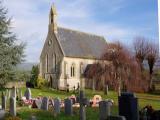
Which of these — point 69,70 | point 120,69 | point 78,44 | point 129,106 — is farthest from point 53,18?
point 129,106

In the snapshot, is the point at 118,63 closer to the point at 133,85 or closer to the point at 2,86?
the point at 133,85

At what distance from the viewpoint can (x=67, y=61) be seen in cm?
4312

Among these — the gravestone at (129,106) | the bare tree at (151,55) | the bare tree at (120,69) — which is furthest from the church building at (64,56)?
the gravestone at (129,106)

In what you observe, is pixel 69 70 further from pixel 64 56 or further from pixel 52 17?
pixel 52 17

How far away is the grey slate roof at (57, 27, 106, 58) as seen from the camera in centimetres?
4341

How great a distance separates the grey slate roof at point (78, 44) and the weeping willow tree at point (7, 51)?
22.1m

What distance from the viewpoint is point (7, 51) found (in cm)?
1969

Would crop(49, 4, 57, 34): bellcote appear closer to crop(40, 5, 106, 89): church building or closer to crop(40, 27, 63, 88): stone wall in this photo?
crop(40, 5, 106, 89): church building

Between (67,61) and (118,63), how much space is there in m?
15.4

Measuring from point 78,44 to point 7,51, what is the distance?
1018 inches

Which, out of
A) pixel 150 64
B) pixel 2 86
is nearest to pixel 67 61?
pixel 150 64

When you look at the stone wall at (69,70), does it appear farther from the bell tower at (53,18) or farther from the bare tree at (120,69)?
the bare tree at (120,69)

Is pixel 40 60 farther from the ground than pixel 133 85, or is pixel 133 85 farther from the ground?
pixel 40 60

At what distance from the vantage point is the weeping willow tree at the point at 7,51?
19484 mm
